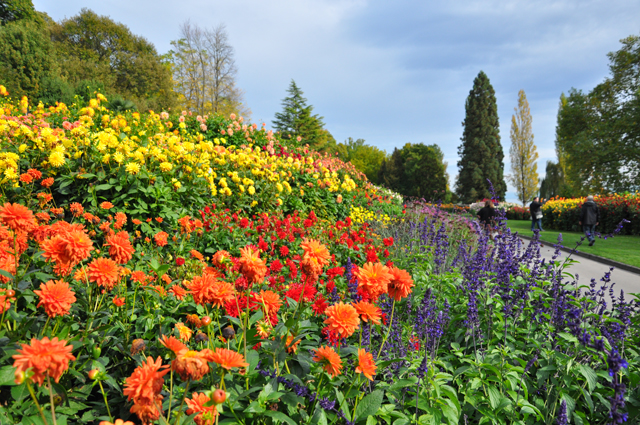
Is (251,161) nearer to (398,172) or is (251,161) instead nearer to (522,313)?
(522,313)

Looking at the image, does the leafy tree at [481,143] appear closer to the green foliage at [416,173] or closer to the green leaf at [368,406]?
the green foliage at [416,173]

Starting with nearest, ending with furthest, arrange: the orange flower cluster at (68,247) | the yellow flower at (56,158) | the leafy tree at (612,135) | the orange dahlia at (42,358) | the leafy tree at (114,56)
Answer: the orange dahlia at (42,358) < the orange flower cluster at (68,247) < the yellow flower at (56,158) < the leafy tree at (612,135) < the leafy tree at (114,56)

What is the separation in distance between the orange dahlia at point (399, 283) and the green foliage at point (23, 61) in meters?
23.3

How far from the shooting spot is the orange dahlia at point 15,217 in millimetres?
1553

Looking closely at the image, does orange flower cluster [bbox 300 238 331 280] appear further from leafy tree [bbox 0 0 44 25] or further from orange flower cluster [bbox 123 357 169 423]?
leafy tree [bbox 0 0 44 25]

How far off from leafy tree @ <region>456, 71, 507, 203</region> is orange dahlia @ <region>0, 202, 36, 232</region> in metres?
35.8

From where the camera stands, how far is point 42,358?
0.81 meters

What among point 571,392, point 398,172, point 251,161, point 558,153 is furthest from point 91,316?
point 558,153

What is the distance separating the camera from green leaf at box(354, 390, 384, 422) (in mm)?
1510

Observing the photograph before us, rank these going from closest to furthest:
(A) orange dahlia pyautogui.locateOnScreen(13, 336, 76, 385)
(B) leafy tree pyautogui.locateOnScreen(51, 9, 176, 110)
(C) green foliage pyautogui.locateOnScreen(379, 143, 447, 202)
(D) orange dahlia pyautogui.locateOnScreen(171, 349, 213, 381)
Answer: (A) orange dahlia pyautogui.locateOnScreen(13, 336, 76, 385)
(D) orange dahlia pyautogui.locateOnScreen(171, 349, 213, 381)
(B) leafy tree pyautogui.locateOnScreen(51, 9, 176, 110)
(C) green foliage pyautogui.locateOnScreen(379, 143, 447, 202)

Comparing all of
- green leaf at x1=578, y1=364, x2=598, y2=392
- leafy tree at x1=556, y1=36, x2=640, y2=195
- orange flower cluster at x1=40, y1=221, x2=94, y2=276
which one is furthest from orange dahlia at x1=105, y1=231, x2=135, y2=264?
leafy tree at x1=556, y1=36, x2=640, y2=195

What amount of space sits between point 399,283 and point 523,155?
151ft

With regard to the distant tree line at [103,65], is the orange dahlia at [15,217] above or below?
below

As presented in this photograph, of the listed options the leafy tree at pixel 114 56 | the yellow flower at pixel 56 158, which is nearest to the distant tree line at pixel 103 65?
the leafy tree at pixel 114 56
